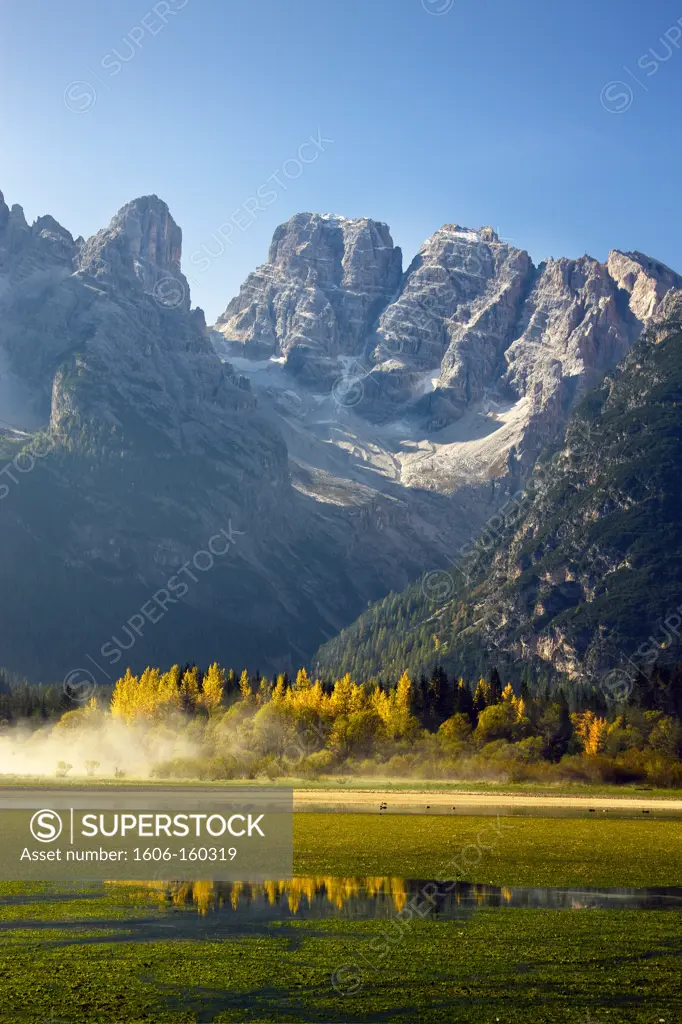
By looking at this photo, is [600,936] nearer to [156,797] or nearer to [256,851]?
[256,851]

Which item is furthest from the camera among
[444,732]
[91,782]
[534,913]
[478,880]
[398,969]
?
[444,732]

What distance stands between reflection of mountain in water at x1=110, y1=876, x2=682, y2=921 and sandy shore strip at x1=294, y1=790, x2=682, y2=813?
57.6 m

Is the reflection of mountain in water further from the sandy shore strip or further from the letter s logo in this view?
the sandy shore strip

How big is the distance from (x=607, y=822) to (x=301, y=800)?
134 ft

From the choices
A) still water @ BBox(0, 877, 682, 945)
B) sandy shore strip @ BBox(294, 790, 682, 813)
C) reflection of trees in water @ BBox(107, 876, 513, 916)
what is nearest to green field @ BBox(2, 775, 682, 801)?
sandy shore strip @ BBox(294, 790, 682, 813)

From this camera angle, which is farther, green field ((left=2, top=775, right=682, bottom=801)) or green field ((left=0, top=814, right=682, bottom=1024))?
green field ((left=2, top=775, right=682, bottom=801))

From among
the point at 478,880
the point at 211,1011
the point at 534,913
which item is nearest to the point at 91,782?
the point at 478,880

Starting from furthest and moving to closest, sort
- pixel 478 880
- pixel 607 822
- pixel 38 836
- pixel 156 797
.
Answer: pixel 156 797
pixel 607 822
pixel 38 836
pixel 478 880

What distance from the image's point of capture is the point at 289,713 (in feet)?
628

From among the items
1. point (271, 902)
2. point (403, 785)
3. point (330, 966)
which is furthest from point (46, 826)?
point (403, 785)

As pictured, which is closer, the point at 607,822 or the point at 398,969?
the point at 398,969

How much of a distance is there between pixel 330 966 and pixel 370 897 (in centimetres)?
1503

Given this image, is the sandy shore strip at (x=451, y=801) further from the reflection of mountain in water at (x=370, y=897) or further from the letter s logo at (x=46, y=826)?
the reflection of mountain in water at (x=370, y=897)

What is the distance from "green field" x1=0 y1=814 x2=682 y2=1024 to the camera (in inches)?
1334
